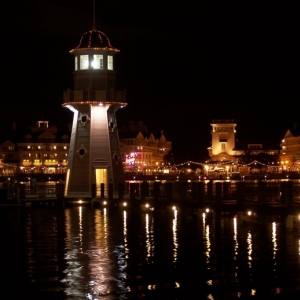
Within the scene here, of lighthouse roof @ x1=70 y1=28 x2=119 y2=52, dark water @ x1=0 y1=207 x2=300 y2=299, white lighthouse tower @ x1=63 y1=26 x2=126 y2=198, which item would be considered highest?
lighthouse roof @ x1=70 y1=28 x2=119 y2=52

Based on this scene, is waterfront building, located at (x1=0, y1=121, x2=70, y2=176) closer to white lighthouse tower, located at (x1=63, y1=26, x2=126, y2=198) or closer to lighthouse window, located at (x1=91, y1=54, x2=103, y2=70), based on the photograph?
white lighthouse tower, located at (x1=63, y1=26, x2=126, y2=198)

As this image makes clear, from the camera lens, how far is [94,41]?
62.3 metres

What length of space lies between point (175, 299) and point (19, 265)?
7812 millimetres

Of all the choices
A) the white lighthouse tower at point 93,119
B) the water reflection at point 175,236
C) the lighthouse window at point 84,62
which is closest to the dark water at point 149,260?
the water reflection at point 175,236

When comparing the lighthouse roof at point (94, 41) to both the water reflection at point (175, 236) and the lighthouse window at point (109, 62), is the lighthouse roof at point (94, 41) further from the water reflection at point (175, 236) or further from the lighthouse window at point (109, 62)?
the water reflection at point (175, 236)

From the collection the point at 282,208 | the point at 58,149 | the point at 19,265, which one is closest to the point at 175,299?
the point at 19,265

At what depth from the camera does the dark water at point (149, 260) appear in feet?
78.8

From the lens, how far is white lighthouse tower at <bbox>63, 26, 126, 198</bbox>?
6094cm

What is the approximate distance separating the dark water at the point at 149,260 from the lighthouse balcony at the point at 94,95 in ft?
56.1

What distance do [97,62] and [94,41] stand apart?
5.42ft

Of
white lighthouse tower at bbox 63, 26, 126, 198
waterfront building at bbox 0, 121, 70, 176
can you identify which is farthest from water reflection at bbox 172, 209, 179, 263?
waterfront building at bbox 0, 121, 70, 176

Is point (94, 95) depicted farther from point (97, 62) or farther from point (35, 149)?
point (35, 149)

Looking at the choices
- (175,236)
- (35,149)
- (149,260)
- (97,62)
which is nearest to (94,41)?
(97,62)

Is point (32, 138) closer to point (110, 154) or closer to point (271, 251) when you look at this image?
point (110, 154)
